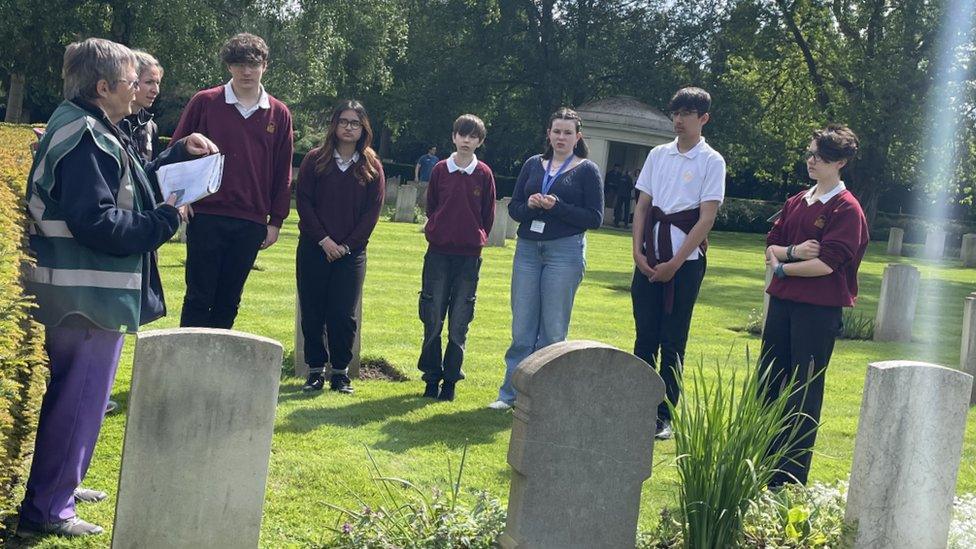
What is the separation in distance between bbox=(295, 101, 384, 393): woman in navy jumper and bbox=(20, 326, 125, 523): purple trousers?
318 cm

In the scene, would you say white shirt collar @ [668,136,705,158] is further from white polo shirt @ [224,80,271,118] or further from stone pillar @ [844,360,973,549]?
stone pillar @ [844,360,973,549]

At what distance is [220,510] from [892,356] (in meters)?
10.1

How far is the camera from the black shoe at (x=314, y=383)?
814 centimetres

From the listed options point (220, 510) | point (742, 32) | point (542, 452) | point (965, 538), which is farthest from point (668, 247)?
point (742, 32)

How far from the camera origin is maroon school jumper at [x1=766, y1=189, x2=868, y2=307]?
251 inches

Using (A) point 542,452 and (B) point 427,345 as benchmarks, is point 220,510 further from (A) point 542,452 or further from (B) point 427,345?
(B) point 427,345

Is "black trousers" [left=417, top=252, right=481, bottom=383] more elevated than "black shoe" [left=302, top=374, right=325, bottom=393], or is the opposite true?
"black trousers" [left=417, top=252, right=481, bottom=383]

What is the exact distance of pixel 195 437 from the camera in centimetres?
406

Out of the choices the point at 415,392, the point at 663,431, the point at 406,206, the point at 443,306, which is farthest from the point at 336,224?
the point at 406,206

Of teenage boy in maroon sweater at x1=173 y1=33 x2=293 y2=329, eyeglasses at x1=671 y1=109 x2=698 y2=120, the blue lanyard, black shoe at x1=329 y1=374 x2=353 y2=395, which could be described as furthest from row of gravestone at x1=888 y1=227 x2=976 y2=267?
teenage boy in maroon sweater at x1=173 y1=33 x2=293 y2=329

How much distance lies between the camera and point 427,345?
834 cm

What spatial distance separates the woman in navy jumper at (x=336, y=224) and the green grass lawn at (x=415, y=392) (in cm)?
52

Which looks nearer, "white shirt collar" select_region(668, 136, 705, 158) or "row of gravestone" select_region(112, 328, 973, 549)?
"row of gravestone" select_region(112, 328, 973, 549)

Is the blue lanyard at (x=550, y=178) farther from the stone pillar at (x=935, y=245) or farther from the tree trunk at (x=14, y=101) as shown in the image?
the tree trunk at (x=14, y=101)
